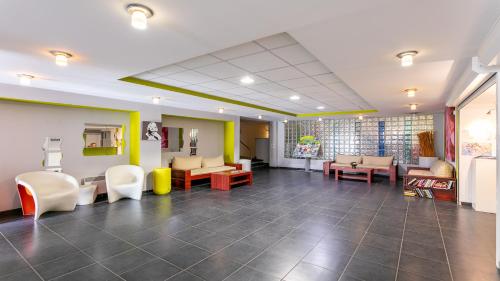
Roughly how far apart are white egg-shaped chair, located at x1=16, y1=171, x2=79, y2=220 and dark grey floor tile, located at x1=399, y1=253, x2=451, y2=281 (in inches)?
215

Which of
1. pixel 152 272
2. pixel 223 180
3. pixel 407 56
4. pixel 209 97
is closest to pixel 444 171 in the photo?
pixel 407 56

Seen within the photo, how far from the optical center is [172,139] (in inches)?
312

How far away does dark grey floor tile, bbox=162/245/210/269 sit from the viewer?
2.72 meters

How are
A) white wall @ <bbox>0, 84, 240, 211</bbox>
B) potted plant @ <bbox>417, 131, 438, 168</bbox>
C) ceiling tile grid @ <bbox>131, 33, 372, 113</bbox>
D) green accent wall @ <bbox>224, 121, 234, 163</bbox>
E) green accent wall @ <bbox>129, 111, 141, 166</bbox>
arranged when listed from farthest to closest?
green accent wall @ <bbox>224, 121, 234, 163</bbox> < potted plant @ <bbox>417, 131, 438, 168</bbox> < green accent wall @ <bbox>129, 111, 141, 166</bbox> < white wall @ <bbox>0, 84, 240, 211</bbox> < ceiling tile grid @ <bbox>131, 33, 372, 113</bbox>

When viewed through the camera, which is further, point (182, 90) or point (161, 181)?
point (161, 181)

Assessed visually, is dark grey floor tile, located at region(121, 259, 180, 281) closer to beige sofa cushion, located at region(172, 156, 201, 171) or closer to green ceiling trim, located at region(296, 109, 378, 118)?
beige sofa cushion, located at region(172, 156, 201, 171)

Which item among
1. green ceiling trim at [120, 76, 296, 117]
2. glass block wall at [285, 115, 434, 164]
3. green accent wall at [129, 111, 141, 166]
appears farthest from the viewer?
glass block wall at [285, 115, 434, 164]

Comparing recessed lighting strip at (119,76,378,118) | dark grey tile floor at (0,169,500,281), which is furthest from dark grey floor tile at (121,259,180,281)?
recessed lighting strip at (119,76,378,118)

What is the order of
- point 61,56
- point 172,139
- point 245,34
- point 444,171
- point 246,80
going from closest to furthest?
1. point 245,34
2. point 61,56
3. point 246,80
4. point 444,171
5. point 172,139

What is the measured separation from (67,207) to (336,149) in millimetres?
9102

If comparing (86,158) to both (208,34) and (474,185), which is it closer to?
(208,34)

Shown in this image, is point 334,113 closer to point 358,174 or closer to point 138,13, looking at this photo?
point 358,174

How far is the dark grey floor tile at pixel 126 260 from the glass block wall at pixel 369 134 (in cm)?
885

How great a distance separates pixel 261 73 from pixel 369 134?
7.35 metres
